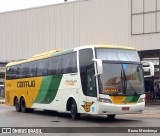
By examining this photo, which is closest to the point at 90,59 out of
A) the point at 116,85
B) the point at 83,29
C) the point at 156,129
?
the point at 116,85

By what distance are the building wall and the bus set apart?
44.8ft

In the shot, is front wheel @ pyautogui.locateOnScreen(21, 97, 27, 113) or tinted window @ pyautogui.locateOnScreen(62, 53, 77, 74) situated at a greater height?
tinted window @ pyautogui.locateOnScreen(62, 53, 77, 74)

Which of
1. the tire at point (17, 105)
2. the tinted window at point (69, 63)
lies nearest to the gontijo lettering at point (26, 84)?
the tire at point (17, 105)

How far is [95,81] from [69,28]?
21.3m

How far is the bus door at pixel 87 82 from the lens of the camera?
1859 centimetres

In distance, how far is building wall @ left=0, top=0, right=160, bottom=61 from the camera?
35.6 m

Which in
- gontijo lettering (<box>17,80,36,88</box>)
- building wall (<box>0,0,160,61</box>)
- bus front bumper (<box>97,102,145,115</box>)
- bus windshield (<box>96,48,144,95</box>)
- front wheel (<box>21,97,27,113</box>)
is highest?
building wall (<box>0,0,160,61</box>)

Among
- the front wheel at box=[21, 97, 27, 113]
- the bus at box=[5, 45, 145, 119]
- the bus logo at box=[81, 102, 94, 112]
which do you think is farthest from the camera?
the front wheel at box=[21, 97, 27, 113]

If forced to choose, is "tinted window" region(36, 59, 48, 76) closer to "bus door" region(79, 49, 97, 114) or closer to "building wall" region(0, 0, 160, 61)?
"bus door" region(79, 49, 97, 114)

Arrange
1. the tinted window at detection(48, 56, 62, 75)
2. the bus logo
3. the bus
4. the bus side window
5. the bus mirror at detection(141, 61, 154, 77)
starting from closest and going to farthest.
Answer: the bus < the bus side window < the bus logo < the bus mirror at detection(141, 61, 154, 77) < the tinted window at detection(48, 56, 62, 75)

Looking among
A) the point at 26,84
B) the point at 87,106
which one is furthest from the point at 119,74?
the point at 26,84

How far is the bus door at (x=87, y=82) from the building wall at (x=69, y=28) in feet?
51.8

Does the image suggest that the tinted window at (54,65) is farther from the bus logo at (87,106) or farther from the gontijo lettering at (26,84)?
the bus logo at (87,106)

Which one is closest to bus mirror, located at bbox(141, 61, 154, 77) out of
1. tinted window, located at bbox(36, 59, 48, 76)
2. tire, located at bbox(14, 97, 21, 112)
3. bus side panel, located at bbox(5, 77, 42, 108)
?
tinted window, located at bbox(36, 59, 48, 76)
